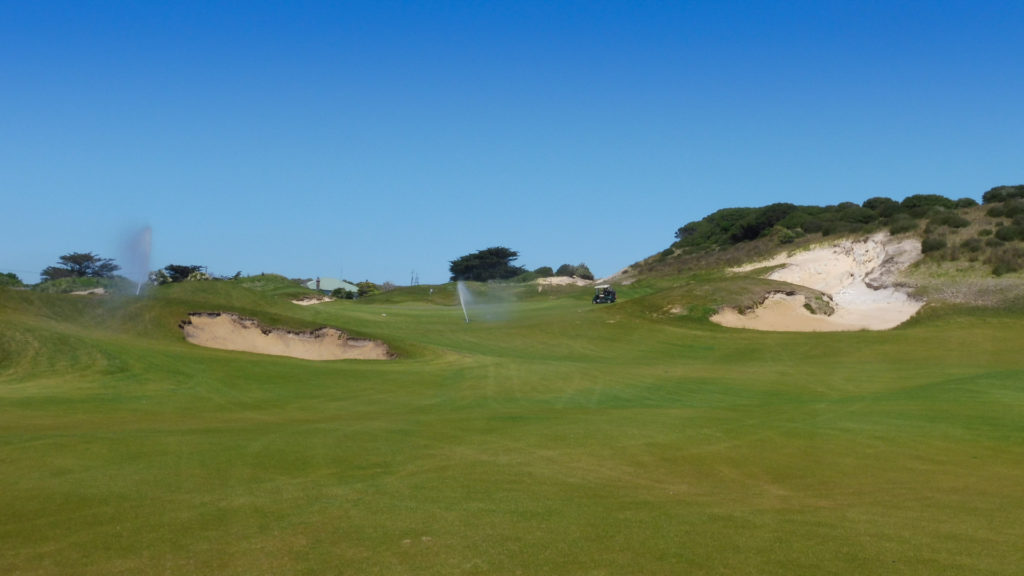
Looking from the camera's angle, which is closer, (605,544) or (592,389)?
(605,544)

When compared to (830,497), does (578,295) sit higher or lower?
higher

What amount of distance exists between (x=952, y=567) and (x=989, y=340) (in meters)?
39.8

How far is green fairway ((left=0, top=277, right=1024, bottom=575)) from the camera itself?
9.38 meters

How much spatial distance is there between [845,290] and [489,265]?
88307 millimetres

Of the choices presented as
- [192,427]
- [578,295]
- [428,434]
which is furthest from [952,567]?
[578,295]

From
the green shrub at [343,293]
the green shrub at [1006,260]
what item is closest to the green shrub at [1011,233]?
the green shrub at [1006,260]

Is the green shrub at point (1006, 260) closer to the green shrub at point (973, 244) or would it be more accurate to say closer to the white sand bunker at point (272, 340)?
the green shrub at point (973, 244)

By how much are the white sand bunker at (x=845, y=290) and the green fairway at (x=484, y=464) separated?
64.7 ft

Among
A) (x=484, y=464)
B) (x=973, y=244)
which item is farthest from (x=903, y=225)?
(x=484, y=464)

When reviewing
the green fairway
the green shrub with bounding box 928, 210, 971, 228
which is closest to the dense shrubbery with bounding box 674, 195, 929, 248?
the green shrub with bounding box 928, 210, 971, 228

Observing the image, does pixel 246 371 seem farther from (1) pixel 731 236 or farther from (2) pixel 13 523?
(1) pixel 731 236

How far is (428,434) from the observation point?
17500mm

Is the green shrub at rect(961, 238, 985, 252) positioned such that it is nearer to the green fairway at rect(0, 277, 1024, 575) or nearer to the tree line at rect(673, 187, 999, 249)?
the tree line at rect(673, 187, 999, 249)

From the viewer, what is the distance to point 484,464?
14.4m
